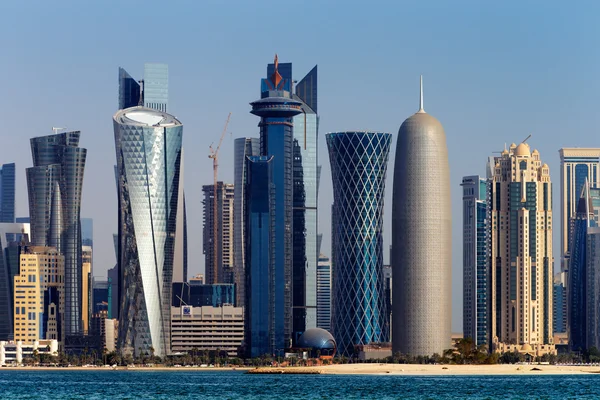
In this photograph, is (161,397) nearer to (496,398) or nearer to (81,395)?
(81,395)

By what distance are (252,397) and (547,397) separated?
4167cm

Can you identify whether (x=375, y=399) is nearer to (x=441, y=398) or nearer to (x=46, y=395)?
(x=441, y=398)

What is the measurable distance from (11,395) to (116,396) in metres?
15.9

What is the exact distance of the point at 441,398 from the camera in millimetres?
190000

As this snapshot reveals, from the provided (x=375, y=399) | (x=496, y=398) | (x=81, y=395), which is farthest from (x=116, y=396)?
(x=496, y=398)

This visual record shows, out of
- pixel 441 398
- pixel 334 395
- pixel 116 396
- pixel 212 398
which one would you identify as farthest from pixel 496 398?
pixel 116 396

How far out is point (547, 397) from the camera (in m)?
191

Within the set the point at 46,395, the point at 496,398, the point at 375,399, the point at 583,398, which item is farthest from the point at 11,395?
the point at 583,398

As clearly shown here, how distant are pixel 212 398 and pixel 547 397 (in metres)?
47.3

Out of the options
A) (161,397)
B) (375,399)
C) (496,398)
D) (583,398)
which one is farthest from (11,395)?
(583,398)

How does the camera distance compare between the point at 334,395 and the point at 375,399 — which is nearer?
the point at 375,399

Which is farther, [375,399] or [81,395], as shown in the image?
[81,395]

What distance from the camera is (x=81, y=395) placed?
198 metres

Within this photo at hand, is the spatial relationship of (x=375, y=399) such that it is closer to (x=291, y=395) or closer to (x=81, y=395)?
(x=291, y=395)
